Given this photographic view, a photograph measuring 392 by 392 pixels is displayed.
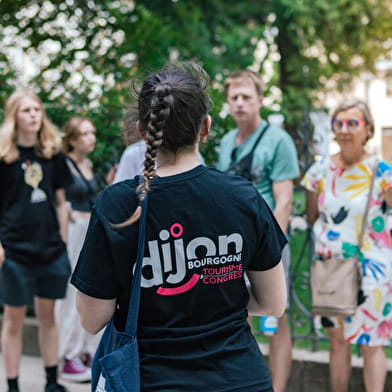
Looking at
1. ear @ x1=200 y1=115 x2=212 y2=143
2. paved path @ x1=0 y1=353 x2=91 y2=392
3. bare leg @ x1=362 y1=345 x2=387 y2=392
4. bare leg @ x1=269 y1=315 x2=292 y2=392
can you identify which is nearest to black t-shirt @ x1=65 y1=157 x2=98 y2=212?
paved path @ x1=0 y1=353 x2=91 y2=392

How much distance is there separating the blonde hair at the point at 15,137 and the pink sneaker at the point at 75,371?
166cm

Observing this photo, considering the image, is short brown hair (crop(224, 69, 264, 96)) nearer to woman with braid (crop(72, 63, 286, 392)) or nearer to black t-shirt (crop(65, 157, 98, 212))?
black t-shirt (crop(65, 157, 98, 212))

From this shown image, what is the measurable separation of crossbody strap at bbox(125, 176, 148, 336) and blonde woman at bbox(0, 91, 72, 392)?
111 inches

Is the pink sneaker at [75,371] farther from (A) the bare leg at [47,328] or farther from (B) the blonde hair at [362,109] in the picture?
(B) the blonde hair at [362,109]

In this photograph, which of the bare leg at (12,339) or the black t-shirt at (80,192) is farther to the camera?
Answer: the black t-shirt at (80,192)

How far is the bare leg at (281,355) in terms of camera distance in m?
4.31

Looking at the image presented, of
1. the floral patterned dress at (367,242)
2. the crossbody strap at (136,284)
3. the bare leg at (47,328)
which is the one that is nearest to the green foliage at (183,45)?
the floral patterned dress at (367,242)

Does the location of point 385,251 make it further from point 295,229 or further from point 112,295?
point 112,295

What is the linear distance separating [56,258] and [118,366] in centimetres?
290

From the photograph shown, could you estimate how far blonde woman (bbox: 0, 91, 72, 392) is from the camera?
4.50 meters

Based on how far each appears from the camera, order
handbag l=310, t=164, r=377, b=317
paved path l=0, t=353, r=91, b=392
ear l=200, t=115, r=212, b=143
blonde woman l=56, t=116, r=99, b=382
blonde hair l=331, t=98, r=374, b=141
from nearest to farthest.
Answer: ear l=200, t=115, r=212, b=143 → handbag l=310, t=164, r=377, b=317 → blonde hair l=331, t=98, r=374, b=141 → paved path l=0, t=353, r=91, b=392 → blonde woman l=56, t=116, r=99, b=382

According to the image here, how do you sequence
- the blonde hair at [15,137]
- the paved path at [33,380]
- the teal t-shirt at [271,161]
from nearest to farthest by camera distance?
1. the teal t-shirt at [271,161]
2. the blonde hair at [15,137]
3. the paved path at [33,380]

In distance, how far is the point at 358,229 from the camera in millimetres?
3918

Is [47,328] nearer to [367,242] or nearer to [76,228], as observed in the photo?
[76,228]
